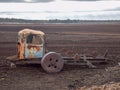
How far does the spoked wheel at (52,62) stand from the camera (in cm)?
2344

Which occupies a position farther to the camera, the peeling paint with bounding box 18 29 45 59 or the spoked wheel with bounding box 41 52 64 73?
the peeling paint with bounding box 18 29 45 59

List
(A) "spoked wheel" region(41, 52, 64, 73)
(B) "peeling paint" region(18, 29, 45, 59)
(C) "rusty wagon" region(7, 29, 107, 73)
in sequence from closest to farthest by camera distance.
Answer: (A) "spoked wheel" region(41, 52, 64, 73) → (C) "rusty wagon" region(7, 29, 107, 73) → (B) "peeling paint" region(18, 29, 45, 59)

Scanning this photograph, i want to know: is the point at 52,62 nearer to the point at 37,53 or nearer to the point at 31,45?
the point at 37,53

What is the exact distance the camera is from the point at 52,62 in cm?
2377

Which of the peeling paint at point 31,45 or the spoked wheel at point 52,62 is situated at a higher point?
the peeling paint at point 31,45

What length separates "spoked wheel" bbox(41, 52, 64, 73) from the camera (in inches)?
923

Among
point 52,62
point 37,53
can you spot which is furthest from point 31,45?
point 52,62

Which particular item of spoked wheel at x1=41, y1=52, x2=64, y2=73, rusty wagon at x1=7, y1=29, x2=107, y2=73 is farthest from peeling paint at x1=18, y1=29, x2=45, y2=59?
spoked wheel at x1=41, y1=52, x2=64, y2=73

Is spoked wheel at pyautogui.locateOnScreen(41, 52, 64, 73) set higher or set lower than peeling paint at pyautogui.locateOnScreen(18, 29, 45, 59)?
lower

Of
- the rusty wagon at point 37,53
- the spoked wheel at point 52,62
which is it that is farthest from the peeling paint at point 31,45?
the spoked wheel at point 52,62

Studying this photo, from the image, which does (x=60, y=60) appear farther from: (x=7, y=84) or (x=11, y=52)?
(x=11, y=52)

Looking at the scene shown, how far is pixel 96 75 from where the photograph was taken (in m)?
22.1

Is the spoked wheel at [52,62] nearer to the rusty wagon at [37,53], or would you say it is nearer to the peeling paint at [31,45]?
the rusty wagon at [37,53]

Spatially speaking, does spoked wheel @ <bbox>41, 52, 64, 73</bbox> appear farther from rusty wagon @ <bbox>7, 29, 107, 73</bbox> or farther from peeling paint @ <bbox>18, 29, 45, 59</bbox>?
peeling paint @ <bbox>18, 29, 45, 59</bbox>
